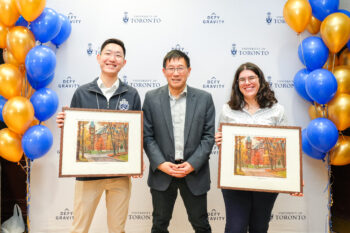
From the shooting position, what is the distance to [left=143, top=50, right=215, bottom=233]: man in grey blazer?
1832 mm

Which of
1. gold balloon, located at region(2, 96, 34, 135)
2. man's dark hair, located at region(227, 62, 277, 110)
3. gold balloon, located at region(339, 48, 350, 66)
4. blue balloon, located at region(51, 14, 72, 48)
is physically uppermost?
blue balloon, located at region(51, 14, 72, 48)

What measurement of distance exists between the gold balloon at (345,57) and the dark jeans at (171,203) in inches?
69.0

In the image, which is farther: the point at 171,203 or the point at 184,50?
the point at 184,50

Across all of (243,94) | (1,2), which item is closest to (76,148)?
(243,94)

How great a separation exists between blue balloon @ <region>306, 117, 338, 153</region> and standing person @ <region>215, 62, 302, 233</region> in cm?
51

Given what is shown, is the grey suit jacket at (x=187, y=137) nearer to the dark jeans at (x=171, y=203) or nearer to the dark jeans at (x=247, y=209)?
the dark jeans at (x=171, y=203)

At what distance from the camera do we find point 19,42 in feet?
6.91

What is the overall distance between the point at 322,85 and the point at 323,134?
39 cm

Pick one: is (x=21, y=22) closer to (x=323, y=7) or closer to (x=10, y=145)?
(x=10, y=145)

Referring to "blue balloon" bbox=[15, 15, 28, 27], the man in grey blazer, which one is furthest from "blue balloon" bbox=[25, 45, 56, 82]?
the man in grey blazer

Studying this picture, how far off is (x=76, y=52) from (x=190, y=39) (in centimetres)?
117

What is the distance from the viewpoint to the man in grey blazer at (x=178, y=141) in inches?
72.1

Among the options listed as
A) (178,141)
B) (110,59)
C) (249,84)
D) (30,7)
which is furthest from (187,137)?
(30,7)

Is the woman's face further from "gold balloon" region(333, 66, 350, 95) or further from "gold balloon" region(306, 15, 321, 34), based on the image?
"gold balloon" region(306, 15, 321, 34)
